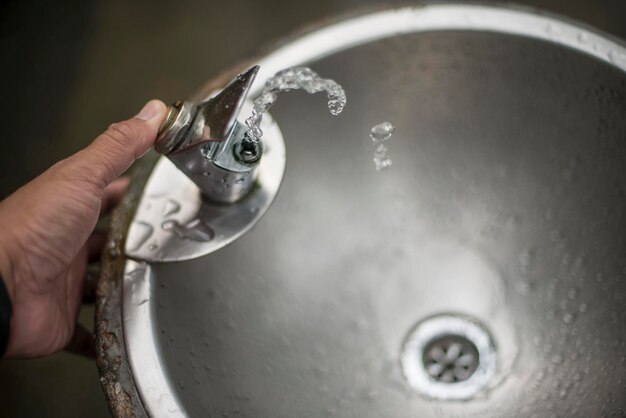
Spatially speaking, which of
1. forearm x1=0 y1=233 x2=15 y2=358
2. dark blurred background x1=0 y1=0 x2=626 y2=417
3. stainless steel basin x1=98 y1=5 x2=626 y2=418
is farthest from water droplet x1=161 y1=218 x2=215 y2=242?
dark blurred background x1=0 y1=0 x2=626 y2=417

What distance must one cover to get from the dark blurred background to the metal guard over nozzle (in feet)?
1.76

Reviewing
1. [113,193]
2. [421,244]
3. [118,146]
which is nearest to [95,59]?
[113,193]

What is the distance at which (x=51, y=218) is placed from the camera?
0.57 m

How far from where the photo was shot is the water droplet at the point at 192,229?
0.64m

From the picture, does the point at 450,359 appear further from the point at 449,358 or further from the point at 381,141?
the point at 381,141

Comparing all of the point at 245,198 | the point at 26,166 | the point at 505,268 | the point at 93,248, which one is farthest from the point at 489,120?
the point at 26,166

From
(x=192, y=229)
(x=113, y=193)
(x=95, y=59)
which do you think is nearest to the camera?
(x=192, y=229)

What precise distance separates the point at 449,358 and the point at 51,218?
1.41ft

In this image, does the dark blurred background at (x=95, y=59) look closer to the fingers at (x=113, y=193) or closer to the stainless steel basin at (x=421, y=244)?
the fingers at (x=113, y=193)

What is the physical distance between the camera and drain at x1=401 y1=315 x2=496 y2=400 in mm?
668

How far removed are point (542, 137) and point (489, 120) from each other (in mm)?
57

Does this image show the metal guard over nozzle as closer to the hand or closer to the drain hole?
the hand

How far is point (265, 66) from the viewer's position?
693 millimetres

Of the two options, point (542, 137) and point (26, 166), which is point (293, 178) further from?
point (26, 166)
